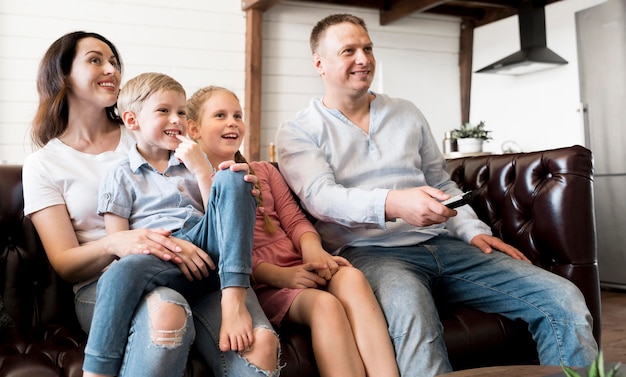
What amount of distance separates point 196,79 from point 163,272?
384 cm

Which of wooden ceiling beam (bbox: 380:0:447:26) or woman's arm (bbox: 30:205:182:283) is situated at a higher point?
wooden ceiling beam (bbox: 380:0:447:26)

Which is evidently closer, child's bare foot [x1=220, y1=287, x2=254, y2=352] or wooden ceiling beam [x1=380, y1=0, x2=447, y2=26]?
child's bare foot [x1=220, y1=287, x2=254, y2=352]

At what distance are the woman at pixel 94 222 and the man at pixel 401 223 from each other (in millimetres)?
392

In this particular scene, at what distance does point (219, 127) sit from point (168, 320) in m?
0.71

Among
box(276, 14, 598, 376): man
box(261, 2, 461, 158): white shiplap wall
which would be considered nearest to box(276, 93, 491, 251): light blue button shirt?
box(276, 14, 598, 376): man

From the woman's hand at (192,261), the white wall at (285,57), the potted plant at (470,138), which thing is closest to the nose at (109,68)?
the woman's hand at (192,261)

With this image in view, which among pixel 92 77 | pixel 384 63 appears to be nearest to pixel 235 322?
pixel 92 77

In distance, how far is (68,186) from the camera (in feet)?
5.90

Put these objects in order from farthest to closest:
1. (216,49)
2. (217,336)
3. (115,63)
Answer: (216,49) → (115,63) → (217,336)

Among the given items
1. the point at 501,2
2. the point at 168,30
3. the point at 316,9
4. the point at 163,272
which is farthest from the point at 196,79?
the point at 163,272

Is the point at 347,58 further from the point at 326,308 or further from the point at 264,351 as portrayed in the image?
the point at 264,351

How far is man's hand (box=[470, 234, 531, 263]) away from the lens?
1.98 m

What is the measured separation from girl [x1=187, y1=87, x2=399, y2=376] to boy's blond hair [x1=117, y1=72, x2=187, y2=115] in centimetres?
18

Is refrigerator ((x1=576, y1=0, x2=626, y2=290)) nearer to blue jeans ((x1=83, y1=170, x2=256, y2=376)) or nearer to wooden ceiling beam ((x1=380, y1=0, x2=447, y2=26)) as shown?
wooden ceiling beam ((x1=380, y1=0, x2=447, y2=26))
